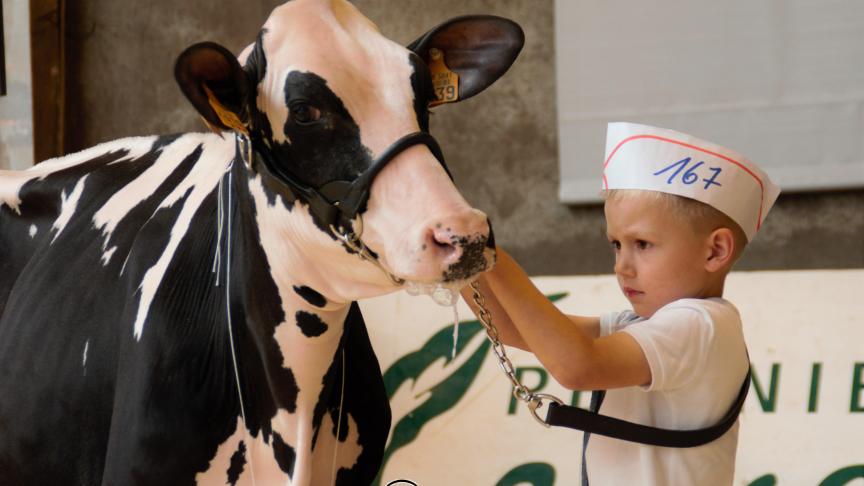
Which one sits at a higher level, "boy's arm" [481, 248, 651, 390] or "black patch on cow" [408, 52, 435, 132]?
"black patch on cow" [408, 52, 435, 132]

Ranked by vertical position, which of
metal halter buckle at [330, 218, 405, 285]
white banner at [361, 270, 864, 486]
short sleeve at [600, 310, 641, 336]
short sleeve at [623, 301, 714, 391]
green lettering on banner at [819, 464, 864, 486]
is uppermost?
metal halter buckle at [330, 218, 405, 285]

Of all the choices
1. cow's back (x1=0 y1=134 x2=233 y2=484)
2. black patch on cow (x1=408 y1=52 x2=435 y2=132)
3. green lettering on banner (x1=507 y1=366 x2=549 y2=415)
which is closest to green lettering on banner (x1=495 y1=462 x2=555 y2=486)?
green lettering on banner (x1=507 y1=366 x2=549 y2=415)

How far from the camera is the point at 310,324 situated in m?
1.59

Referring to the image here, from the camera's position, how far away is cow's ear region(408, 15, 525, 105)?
167 cm

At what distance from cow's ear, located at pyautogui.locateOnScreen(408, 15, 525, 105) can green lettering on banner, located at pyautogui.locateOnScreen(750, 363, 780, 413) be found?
2132 mm

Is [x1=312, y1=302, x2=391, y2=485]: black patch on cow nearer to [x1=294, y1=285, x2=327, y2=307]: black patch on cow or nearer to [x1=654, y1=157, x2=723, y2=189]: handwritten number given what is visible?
[x1=294, y1=285, x2=327, y2=307]: black patch on cow

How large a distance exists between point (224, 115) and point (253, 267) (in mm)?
285

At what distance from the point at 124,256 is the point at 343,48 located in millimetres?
680

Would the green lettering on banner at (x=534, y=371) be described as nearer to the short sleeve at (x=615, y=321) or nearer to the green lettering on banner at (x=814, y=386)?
the green lettering on banner at (x=814, y=386)

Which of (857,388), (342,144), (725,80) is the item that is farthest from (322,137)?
(725,80)

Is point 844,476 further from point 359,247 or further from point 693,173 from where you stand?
point 359,247

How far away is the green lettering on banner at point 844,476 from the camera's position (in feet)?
10.7

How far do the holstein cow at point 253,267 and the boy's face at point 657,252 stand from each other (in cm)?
35

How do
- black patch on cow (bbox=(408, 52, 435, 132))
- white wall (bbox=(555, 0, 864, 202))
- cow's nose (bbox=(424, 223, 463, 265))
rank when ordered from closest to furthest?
cow's nose (bbox=(424, 223, 463, 265)) → black patch on cow (bbox=(408, 52, 435, 132)) → white wall (bbox=(555, 0, 864, 202))
